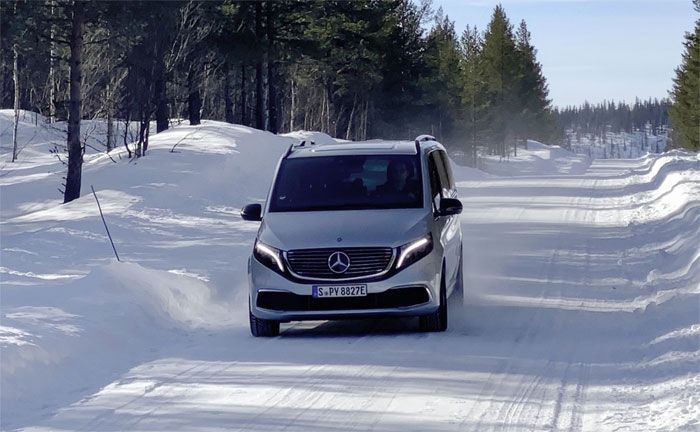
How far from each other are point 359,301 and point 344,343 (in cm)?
42

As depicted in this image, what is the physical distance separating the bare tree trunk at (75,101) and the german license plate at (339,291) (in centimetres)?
1697

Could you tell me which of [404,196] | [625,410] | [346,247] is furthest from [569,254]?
[625,410]

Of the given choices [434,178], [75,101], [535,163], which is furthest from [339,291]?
[535,163]

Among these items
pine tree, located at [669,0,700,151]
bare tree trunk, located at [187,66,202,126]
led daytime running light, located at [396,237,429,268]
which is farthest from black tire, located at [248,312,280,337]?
pine tree, located at [669,0,700,151]

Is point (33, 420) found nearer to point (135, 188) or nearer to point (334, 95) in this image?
point (135, 188)

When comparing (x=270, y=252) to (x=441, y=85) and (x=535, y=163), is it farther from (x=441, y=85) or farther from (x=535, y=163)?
(x=535, y=163)

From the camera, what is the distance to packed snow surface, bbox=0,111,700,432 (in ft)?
25.0

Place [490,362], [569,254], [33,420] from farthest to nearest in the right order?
[569,254], [490,362], [33,420]

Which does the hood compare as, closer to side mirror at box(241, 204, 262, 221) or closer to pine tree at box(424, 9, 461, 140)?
side mirror at box(241, 204, 262, 221)

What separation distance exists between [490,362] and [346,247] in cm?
185

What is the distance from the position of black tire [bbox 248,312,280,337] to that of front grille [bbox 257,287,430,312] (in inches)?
11.9

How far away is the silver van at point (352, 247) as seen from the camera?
34.3 feet

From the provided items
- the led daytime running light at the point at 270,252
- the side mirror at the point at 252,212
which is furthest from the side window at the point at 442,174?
the led daytime running light at the point at 270,252

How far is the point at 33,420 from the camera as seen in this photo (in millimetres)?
7547
